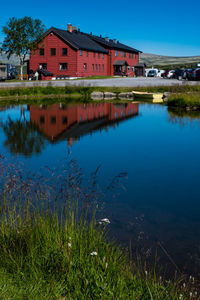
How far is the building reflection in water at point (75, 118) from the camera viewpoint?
55.9 ft

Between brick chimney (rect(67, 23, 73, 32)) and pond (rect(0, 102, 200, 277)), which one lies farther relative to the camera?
brick chimney (rect(67, 23, 73, 32))

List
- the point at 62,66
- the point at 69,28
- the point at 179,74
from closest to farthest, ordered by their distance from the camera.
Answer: the point at 179,74
the point at 62,66
the point at 69,28

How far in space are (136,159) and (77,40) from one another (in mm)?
57660

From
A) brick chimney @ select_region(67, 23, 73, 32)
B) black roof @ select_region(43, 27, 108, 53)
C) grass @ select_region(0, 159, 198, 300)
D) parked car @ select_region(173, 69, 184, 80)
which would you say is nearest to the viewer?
grass @ select_region(0, 159, 198, 300)

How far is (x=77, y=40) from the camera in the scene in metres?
65.6

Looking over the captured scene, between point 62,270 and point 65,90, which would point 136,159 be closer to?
point 62,270

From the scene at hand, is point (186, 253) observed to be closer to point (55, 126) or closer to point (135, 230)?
point (135, 230)

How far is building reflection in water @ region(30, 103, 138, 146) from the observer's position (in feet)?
55.9

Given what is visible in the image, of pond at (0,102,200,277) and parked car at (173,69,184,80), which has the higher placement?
parked car at (173,69,184,80)

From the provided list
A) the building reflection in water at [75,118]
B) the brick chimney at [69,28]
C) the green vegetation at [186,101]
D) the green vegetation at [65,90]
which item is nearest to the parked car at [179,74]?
the green vegetation at [65,90]

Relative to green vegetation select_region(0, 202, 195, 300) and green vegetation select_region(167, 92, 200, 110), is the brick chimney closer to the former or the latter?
green vegetation select_region(167, 92, 200, 110)

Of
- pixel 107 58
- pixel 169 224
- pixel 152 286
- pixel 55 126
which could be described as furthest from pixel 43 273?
pixel 107 58

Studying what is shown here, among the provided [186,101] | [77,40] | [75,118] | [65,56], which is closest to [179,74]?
[65,56]

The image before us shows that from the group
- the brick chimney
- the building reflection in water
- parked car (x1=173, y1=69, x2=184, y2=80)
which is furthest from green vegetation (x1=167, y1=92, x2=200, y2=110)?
the brick chimney
